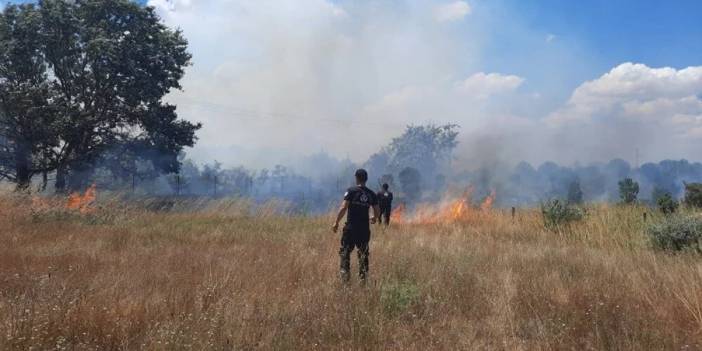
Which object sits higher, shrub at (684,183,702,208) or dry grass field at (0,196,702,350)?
shrub at (684,183,702,208)

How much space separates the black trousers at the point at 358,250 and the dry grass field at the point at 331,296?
0.19m

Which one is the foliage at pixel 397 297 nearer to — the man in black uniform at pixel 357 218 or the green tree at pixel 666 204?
the man in black uniform at pixel 357 218

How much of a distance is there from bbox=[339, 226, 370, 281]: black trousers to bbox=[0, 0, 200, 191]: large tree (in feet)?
59.3

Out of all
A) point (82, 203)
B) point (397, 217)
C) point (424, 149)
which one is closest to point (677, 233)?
point (397, 217)

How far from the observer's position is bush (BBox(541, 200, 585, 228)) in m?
13.0

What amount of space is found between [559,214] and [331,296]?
9.75m

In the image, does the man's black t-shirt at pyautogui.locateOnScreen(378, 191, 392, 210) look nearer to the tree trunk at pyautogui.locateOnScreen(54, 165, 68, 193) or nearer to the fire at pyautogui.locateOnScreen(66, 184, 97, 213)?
the fire at pyautogui.locateOnScreen(66, 184, 97, 213)

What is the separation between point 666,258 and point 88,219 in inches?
536

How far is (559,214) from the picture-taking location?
13305 mm

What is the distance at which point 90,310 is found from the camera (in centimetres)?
431

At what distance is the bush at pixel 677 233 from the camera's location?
29.8 ft

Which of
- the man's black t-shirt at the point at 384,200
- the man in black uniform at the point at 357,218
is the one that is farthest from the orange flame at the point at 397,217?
the man in black uniform at the point at 357,218

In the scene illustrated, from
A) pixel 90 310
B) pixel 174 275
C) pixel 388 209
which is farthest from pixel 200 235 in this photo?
pixel 90 310

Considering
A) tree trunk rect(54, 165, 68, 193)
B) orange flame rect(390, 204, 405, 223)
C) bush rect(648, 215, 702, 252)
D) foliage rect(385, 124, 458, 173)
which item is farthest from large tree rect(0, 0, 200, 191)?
foliage rect(385, 124, 458, 173)
